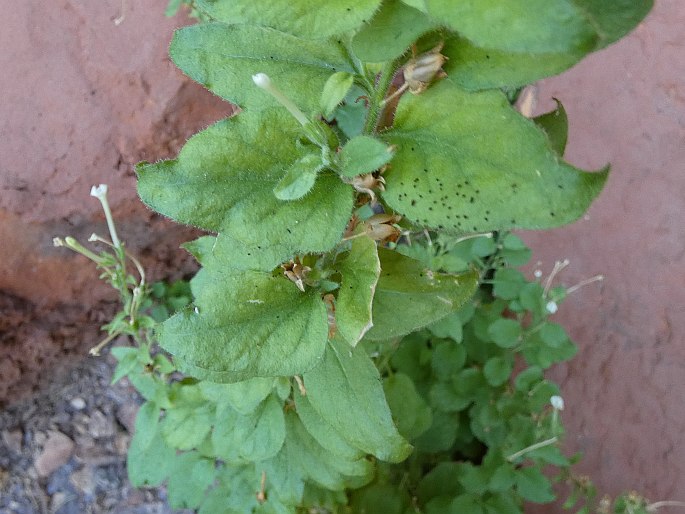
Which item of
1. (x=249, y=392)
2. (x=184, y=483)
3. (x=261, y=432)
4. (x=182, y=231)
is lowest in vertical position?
(x=184, y=483)

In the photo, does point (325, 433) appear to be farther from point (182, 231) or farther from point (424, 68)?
point (182, 231)

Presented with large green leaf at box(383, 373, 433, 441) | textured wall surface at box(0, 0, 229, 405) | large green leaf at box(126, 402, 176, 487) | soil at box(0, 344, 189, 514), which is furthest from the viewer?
soil at box(0, 344, 189, 514)

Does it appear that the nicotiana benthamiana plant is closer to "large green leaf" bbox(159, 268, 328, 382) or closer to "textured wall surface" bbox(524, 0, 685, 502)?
"large green leaf" bbox(159, 268, 328, 382)

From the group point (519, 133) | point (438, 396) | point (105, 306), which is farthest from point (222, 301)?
point (105, 306)

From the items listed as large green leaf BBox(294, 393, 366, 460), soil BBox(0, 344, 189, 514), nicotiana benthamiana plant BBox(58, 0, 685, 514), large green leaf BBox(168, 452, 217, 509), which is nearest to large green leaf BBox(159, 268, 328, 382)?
nicotiana benthamiana plant BBox(58, 0, 685, 514)

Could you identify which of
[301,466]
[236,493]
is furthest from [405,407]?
[236,493]

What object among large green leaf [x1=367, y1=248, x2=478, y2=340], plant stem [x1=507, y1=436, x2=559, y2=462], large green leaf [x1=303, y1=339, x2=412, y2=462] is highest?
large green leaf [x1=367, y1=248, x2=478, y2=340]
